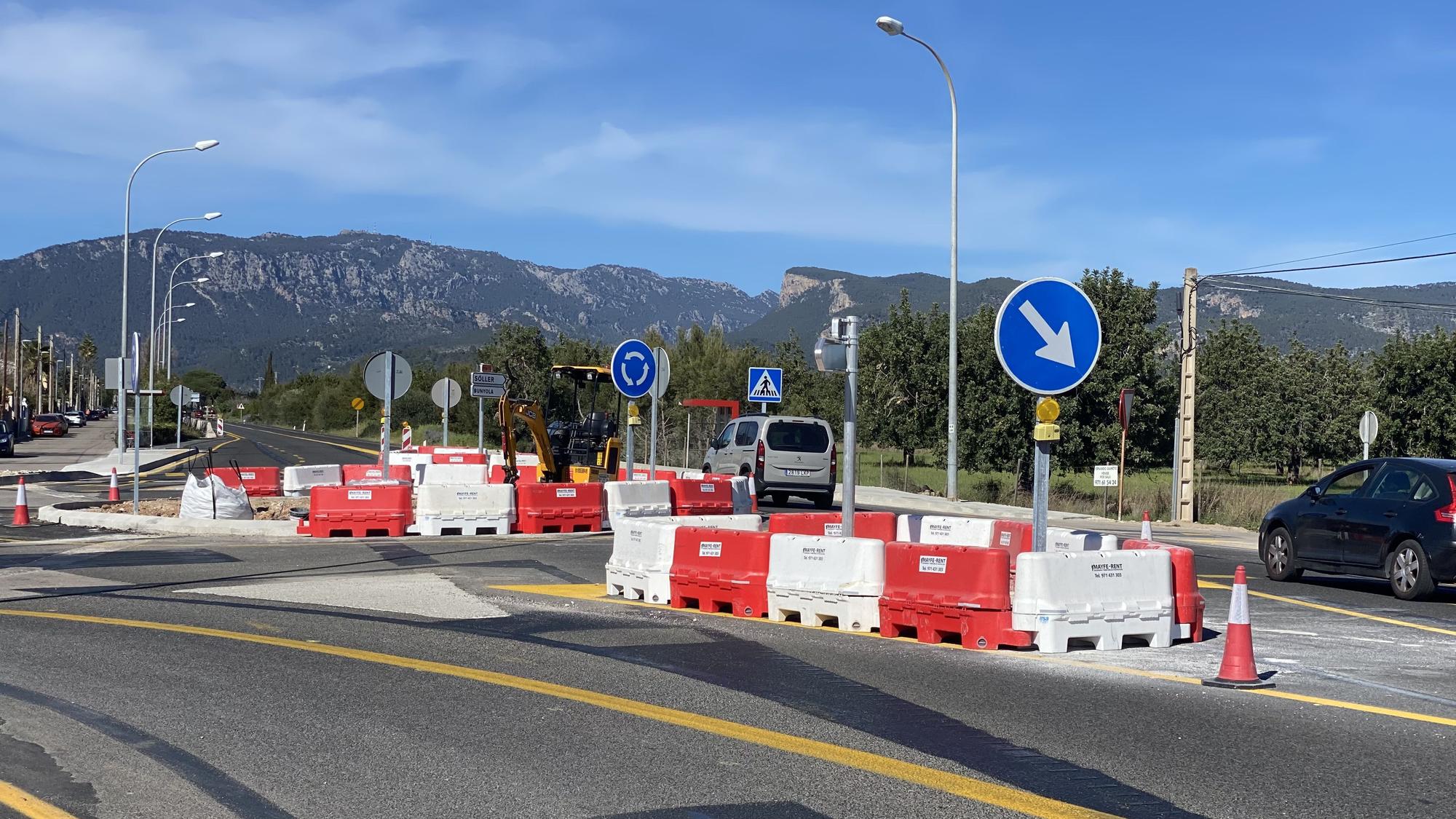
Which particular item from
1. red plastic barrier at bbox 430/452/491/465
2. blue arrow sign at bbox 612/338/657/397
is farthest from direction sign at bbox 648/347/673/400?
red plastic barrier at bbox 430/452/491/465

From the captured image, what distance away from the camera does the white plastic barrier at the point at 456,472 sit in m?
28.1

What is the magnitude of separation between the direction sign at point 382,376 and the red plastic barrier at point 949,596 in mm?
11786

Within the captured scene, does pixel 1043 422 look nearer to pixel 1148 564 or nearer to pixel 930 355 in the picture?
pixel 1148 564

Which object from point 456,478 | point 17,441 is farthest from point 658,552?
point 17,441

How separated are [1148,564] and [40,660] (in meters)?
7.81

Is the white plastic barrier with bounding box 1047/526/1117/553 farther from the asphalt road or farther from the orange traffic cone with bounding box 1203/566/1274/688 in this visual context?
the orange traffic cone with bounding box 1203/566/1274/688

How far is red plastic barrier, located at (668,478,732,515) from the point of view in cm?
2112

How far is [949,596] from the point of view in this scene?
9797 millimetres

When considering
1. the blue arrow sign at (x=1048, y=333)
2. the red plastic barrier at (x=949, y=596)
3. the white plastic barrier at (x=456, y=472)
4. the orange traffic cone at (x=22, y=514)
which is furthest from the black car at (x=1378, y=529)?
the orange traffic cone at (x=22, y=514)

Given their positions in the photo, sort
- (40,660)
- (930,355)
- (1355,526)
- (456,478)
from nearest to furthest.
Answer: (40,660)
(1355,526)
(456,478)
(930,355)

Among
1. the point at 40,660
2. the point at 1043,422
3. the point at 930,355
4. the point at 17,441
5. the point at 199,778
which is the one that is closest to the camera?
the point at 199,778

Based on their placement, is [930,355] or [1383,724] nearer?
[1383,724]

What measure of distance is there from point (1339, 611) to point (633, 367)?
32.6ft

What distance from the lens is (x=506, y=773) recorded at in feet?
19.3
